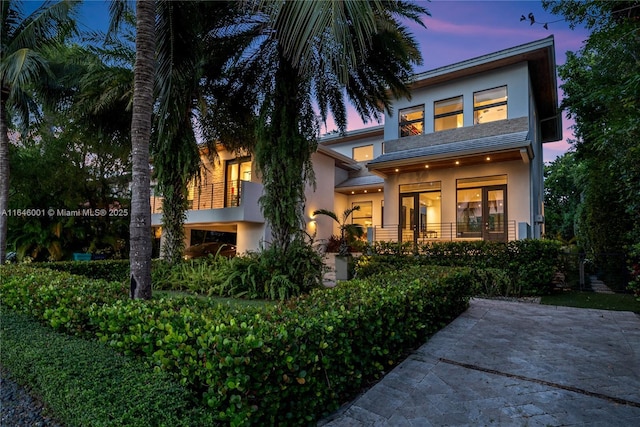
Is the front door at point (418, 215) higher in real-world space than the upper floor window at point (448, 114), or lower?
lower

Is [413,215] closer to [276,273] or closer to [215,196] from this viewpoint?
[276,273]

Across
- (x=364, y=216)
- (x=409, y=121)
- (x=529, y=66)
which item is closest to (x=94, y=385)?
(x=409, y=121)

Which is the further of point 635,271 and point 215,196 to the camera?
point 215,196

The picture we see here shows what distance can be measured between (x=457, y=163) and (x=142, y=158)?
10476 mm

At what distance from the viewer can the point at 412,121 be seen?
45.4ft

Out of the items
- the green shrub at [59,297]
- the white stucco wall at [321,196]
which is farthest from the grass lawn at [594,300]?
the white stucco wall at [321,196]

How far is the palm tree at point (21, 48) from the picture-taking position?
8.80 m

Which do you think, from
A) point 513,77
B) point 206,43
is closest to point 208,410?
point 206,43

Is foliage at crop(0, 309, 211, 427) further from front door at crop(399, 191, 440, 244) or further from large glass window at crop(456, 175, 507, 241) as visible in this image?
large glass window at crop(456, 175, 507, 241)

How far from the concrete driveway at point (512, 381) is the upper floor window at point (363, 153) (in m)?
14.4

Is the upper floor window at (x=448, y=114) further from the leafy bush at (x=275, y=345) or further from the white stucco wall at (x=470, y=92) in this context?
the leafy bush at (x=275, y=345)

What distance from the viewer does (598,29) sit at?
5.65 meters

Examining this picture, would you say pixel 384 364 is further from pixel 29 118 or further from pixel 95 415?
pixel 29 118

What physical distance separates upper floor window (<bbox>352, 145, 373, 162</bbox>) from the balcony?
7.52 m
